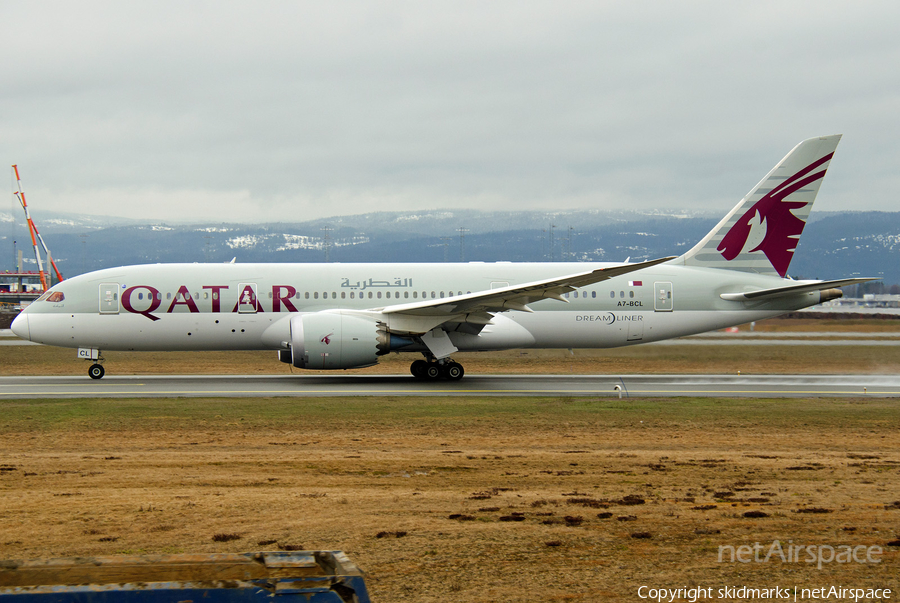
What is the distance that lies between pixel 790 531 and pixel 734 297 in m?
20.3

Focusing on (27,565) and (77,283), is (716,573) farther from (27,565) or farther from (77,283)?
(77,283)

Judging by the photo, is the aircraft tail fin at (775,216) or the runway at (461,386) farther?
the aircraft tail fin at (775,216)

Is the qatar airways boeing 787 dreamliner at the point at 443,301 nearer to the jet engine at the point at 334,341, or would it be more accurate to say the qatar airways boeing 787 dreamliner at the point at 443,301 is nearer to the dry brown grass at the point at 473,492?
the jet engine at the point at 334,341

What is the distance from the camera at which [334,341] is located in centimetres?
2336

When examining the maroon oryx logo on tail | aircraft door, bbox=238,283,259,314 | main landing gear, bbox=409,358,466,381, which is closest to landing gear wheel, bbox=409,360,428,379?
main landing gear, bbox=409,358,466,381

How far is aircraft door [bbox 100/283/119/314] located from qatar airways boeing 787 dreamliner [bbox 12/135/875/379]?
34 millimetres

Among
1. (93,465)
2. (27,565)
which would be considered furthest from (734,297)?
(27,565)

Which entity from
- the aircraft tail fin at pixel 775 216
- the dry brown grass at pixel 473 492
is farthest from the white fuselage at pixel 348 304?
the dry brown grass at pixel 473 492

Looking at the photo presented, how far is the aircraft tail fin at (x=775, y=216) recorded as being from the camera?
2759 centimetres

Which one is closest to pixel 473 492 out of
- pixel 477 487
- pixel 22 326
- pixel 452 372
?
pixel 477 487

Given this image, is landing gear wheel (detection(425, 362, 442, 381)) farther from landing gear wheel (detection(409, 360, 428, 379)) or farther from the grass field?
the grass field

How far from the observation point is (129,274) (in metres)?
26.1

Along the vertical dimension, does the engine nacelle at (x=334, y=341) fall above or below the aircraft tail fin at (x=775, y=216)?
below

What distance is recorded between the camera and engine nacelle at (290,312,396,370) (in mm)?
23312
